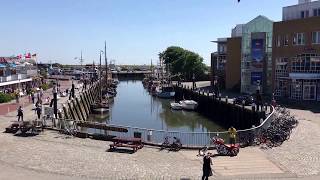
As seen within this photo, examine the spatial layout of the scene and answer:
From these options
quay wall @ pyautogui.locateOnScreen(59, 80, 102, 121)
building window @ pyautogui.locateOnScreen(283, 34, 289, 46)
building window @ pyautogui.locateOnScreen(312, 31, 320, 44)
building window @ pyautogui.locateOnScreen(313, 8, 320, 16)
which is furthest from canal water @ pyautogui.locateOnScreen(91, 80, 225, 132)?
building window @ pyautogui.locateOnScreen(313, 8, 320, 16)

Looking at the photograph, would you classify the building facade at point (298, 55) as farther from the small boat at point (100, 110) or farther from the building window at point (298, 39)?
the small boat at point (100, 110)

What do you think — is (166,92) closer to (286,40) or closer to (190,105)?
(190,105)

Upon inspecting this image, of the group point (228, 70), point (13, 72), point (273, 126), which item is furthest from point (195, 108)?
point (273, 126)

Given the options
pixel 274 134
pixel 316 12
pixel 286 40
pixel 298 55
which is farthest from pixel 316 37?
pixel 274 134

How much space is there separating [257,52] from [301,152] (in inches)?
1747

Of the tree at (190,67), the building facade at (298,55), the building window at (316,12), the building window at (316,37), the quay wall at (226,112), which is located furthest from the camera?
the tree at (190,67)

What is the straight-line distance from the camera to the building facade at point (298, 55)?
5644cm

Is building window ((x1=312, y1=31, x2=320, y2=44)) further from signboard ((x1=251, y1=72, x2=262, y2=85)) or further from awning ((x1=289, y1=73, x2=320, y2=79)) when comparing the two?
signboard ((x1=251, y1=72, x2=262, y2=85))

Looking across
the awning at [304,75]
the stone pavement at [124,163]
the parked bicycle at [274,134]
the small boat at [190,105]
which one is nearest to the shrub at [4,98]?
the stone pavement at [124,163]

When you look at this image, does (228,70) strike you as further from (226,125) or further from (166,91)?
(226,125)

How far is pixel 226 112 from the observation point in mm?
56469

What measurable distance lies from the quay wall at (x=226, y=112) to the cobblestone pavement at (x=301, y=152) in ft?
26.3

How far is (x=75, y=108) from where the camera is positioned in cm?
5253

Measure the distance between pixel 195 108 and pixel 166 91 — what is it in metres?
24.7
